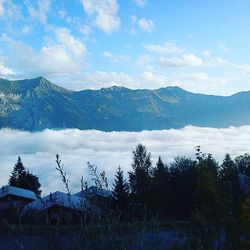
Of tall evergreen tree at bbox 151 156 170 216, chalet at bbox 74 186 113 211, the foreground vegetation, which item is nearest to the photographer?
the foreground vegetation

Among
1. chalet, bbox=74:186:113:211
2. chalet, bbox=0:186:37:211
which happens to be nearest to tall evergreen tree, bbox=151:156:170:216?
chalet, bbox=0:186:37:211

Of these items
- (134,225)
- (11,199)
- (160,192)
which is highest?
(11,199)

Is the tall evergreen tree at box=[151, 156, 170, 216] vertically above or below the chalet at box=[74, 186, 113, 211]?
below

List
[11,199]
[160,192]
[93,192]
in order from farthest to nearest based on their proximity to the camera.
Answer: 1. [160,192]
2. [93,192]
3. [11,199]

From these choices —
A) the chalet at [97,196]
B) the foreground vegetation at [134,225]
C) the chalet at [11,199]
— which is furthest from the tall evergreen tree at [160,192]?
the chalet at [97,196]

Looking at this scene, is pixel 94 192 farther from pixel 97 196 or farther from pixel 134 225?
pixel 134 225

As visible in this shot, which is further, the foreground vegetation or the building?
the building

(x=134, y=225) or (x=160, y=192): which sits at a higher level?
(x=134, y=225)

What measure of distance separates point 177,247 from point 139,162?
65.7 m

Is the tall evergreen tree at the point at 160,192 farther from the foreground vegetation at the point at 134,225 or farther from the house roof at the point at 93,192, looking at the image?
the house roof at the point at 93,192

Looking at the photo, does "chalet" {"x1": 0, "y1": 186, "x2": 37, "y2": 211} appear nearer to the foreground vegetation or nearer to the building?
the foreground vegetation

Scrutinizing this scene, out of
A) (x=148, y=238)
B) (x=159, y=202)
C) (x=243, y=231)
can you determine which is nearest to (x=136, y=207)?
(x=148, y=238)

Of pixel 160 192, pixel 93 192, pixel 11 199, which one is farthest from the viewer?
pixel 160 192

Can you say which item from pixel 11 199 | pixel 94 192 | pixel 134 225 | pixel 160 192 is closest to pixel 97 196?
pixel 94 192
